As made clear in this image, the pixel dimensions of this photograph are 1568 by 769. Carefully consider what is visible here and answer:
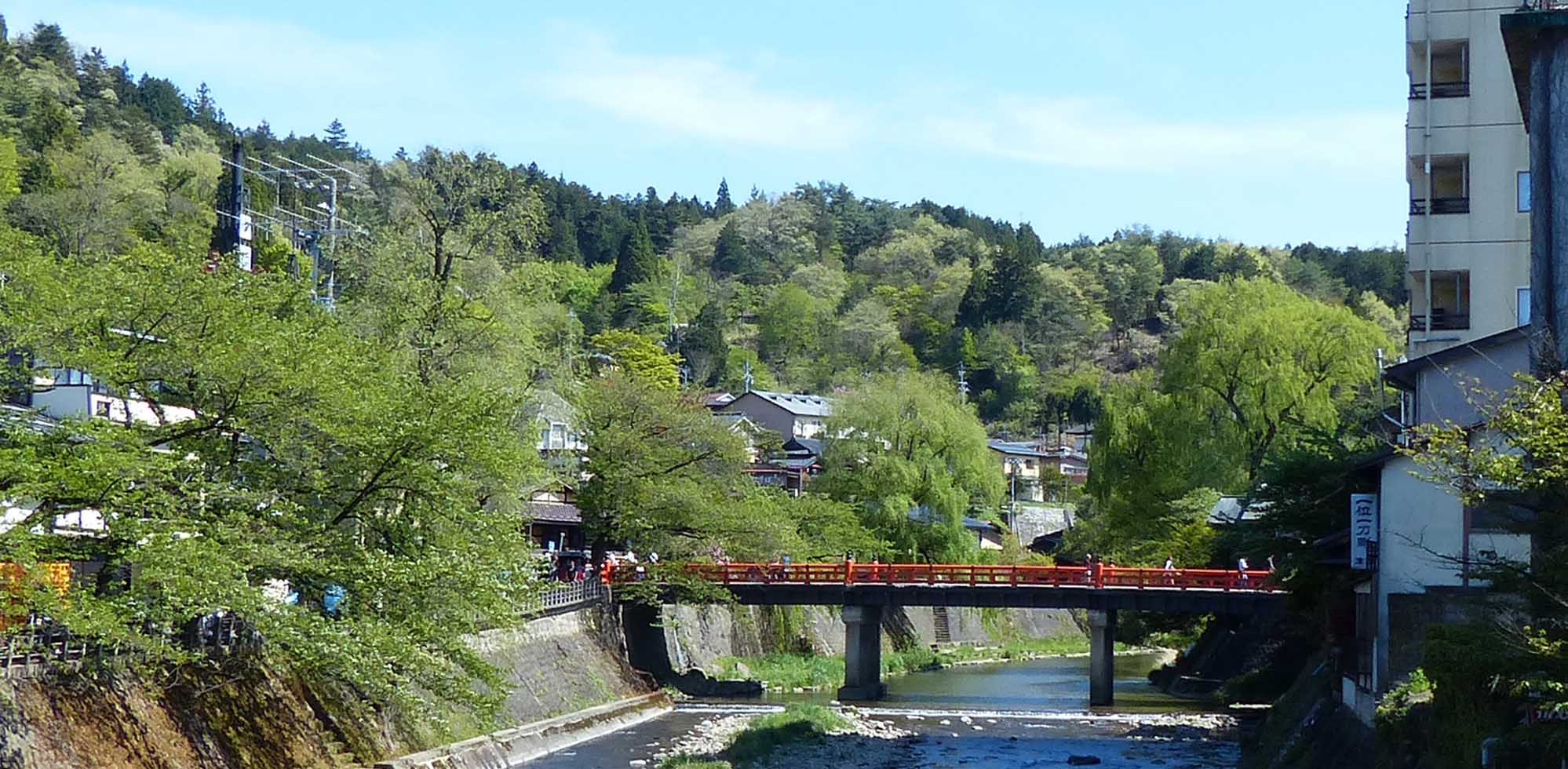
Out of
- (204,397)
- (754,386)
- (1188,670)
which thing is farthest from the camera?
(754,386)

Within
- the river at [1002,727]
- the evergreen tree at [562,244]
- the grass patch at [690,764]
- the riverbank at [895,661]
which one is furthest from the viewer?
the evergreen tree at [562,244]

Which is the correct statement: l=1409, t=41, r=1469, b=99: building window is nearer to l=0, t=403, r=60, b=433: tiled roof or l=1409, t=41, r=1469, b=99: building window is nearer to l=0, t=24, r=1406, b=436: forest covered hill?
l=0, t=403, r=60, b=433: tiled roof

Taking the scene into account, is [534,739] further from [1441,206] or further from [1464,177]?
[1464,177]

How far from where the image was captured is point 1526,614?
17016mm

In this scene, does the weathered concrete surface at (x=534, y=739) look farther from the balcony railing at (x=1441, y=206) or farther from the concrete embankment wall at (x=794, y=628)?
the balcony railing at (x=1441, y=206)

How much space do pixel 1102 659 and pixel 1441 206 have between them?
1704cm

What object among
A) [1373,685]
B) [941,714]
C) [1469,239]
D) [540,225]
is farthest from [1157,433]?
[1373,685]

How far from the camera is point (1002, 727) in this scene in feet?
127

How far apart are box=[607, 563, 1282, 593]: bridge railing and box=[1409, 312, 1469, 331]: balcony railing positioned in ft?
42.2

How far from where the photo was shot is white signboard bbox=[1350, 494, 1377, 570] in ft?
87.0

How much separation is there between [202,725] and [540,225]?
1548 cm

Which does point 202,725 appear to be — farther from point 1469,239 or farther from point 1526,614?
Answer: point 1469,239

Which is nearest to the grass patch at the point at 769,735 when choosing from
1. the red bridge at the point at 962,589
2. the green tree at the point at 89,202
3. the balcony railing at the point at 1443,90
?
the red bridge at the point at 962,589

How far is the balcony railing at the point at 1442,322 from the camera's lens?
31.9 m
